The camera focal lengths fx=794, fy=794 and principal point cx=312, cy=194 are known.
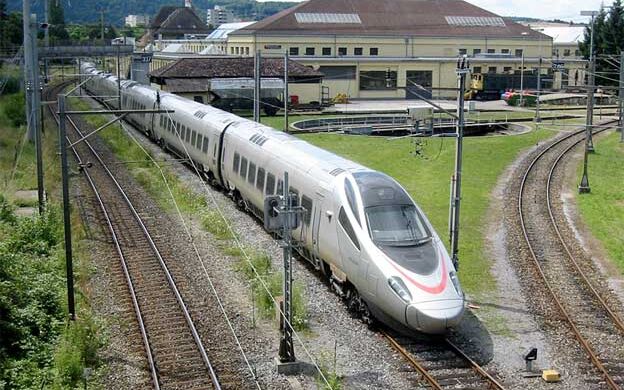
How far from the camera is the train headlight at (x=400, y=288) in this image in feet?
44.4

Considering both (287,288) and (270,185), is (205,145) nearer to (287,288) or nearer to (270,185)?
(270,185)

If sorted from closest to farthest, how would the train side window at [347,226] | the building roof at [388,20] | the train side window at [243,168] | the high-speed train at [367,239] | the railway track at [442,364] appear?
the railway track at [442,364] → the high-speed train at [367,239] → the train side window at [347,226] → the train side window at [243,168] → the building roof at [388,20]

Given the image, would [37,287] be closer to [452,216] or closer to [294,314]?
[294,314]

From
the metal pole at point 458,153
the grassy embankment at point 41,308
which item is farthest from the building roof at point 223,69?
the metal pole at point 458,153

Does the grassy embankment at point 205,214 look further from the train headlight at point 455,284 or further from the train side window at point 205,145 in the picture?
the train headlight at point 455,284

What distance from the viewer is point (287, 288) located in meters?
13.3

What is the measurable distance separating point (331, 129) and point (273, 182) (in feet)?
98.4

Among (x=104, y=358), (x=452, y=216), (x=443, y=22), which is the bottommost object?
(x=104, y=358)

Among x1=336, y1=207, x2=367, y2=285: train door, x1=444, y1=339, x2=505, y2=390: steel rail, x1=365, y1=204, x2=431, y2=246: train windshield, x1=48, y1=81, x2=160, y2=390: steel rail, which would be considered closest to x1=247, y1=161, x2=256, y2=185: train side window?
x1=48, y1=81, x2=160, y2=390: steel rail

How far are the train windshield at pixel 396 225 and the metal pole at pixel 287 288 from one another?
2.20 meters

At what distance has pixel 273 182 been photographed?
20516mm

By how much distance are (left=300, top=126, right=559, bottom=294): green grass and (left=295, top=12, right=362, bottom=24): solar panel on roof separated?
37642 millimetres

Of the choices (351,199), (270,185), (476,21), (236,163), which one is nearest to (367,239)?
(351,199)

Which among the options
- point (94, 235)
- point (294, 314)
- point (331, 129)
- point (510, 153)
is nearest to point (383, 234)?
point (294, 314)
